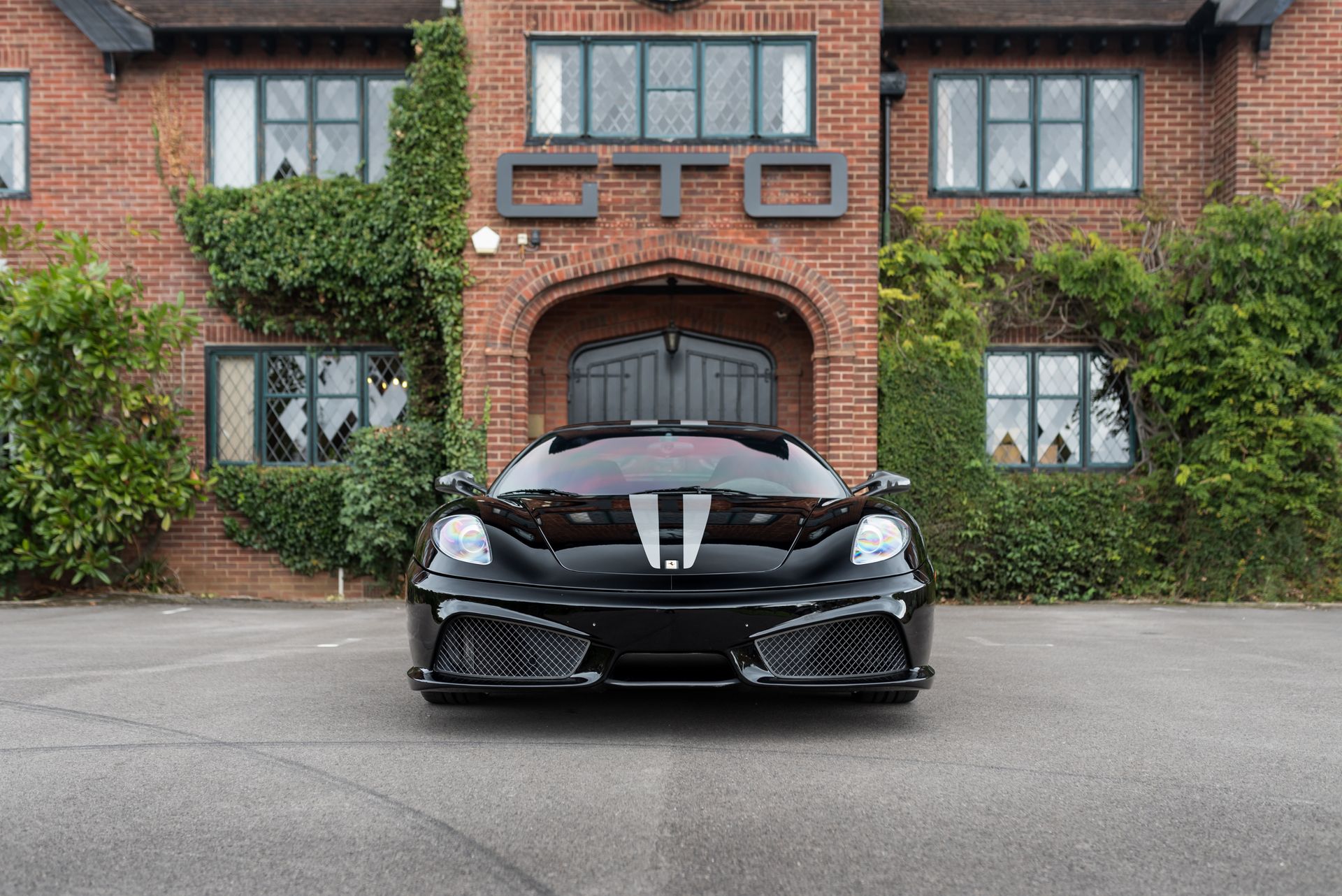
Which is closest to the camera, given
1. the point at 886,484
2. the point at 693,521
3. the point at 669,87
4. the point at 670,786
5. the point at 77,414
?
the point at 670,786

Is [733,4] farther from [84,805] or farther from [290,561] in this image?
[84,805]

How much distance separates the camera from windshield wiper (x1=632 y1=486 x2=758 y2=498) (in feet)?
16.3

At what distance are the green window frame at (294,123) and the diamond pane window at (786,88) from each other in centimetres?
399

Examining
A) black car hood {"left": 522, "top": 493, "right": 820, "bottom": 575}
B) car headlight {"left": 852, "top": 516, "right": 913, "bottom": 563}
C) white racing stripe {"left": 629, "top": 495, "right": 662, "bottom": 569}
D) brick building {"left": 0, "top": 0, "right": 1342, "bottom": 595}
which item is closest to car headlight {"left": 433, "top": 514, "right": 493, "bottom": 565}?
black car hood {"left": 522, "top": 493, "right": 820, "bottom": 575}

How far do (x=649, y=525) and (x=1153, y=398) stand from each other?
30.2 ft

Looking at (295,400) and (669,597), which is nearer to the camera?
(669,597)

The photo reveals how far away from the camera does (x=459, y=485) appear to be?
538cm

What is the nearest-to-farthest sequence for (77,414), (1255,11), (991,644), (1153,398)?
1. (991,644)
2. (77,414)
3. (1255,11)
4. (1153,398)

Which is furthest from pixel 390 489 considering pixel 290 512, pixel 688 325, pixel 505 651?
pixel 505 651

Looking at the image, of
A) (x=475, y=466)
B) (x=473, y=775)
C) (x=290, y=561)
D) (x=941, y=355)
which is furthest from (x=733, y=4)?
(x=473, y=775)

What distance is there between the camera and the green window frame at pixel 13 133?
1262 centimetres

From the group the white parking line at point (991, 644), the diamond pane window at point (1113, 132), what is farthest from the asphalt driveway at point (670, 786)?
the diamond pane window at point (1113, 132)

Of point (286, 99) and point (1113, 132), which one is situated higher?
point (286, 99)

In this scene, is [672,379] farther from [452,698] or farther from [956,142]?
[452,698]
